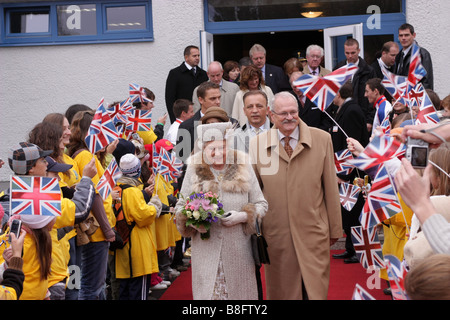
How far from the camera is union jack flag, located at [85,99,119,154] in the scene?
5879mm

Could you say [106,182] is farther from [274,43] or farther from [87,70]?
[274,43]

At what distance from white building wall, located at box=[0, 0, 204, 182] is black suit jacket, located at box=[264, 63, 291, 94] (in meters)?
1.84

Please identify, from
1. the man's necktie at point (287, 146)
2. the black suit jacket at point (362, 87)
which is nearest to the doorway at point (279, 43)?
the black suit jacket at point (362, 87)

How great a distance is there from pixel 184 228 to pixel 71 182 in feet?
3.90

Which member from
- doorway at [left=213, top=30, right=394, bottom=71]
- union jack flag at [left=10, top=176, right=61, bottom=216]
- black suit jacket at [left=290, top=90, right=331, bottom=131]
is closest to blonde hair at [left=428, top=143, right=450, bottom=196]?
union jack flag at [left=10, top=176, right=61, bottom=216]

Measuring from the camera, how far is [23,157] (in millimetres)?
4441

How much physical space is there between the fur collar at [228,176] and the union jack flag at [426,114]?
4.49 feet

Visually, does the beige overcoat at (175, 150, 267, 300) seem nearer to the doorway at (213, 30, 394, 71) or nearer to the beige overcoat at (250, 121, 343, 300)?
the beige overcoat at (250, 121, 343, 300)

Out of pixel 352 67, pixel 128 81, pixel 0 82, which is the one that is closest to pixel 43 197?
pixel 352 67

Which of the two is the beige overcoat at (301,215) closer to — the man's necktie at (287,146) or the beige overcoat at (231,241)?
the man's necktie at (287,146)

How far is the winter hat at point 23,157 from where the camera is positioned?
4.43 meters

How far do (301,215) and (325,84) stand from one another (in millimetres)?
1534
